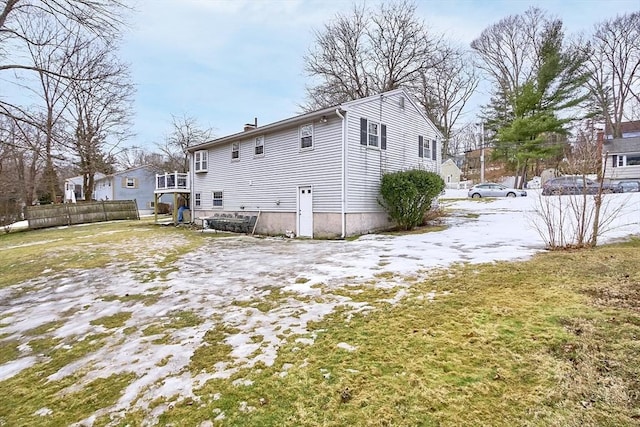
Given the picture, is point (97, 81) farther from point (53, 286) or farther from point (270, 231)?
point (270, 231)

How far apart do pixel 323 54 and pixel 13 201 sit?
25.3m

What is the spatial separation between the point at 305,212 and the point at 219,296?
809cm

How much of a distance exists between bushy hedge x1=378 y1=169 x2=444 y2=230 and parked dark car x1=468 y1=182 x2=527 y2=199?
15426 mm

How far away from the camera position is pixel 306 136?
1348cm

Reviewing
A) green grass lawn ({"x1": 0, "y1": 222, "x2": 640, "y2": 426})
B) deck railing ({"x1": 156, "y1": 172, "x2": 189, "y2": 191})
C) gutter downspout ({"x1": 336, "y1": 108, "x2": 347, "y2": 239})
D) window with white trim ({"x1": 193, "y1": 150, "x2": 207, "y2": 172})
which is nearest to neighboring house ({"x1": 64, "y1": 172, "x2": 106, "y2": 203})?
deck railing ({"x1": 156, "y1": 172, "x2": 189, "y2": 191})

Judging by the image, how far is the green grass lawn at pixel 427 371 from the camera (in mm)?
2432

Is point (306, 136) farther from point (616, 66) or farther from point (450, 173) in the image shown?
point (450, 173)

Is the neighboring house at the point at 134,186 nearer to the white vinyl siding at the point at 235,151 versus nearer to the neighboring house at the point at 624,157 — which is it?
the white vinyl siding at the point at 235,151

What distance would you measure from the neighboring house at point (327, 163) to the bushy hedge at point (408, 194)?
70cm

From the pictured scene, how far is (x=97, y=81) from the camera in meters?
7.71

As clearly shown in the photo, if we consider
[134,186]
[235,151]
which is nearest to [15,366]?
[235,151]

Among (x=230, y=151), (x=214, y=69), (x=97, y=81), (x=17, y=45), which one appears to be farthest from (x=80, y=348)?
(x=214, y=69)

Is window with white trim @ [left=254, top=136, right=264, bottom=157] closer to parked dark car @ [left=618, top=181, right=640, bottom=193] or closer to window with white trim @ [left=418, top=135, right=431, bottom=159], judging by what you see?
window with white trim @ [left=418, top=135, right=431, bottom=159]

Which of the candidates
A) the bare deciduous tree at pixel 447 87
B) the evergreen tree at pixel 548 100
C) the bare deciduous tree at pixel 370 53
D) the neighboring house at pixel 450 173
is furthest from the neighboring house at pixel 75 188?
the evergreen tree at pixel 548 100
